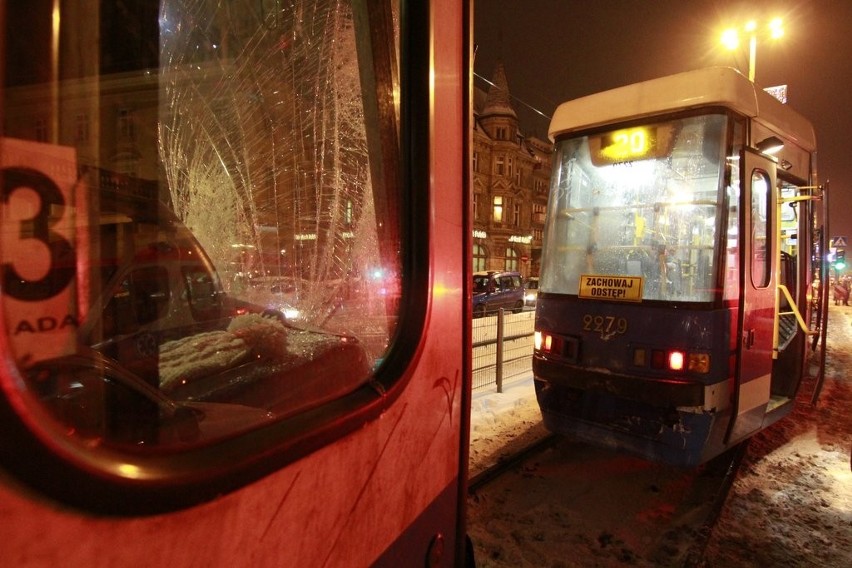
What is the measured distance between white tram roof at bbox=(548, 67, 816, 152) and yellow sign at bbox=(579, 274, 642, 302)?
1384mm

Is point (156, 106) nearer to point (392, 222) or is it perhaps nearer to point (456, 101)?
point (392, 222)

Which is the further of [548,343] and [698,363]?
[548,343]

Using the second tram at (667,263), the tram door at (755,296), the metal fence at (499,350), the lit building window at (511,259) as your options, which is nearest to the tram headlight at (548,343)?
the second tram at (667,263)

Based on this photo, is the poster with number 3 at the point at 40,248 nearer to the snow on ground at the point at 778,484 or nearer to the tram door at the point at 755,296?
the snow on ground at the point at 778,484

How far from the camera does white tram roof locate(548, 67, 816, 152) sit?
370cm

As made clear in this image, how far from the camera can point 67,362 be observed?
2.50 ft

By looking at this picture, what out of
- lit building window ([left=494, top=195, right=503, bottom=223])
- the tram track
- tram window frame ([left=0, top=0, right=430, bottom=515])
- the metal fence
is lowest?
the tram track

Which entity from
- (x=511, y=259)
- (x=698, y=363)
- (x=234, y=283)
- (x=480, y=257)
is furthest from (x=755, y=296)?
(x=511, y=259)

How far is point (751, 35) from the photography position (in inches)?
473

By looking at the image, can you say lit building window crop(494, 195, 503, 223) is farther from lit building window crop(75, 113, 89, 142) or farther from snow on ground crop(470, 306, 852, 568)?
lit building window crop(75, 113, 89, 142)

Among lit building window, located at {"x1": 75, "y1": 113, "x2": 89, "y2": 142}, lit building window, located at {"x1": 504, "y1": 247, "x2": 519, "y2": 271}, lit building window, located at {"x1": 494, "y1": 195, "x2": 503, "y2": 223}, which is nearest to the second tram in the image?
lit building window, located at {"x1": 75, "y1": 113, "x2": 89, "y2": 142}

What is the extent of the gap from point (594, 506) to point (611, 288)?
1821 mm

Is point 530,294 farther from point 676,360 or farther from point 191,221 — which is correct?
point 191,221

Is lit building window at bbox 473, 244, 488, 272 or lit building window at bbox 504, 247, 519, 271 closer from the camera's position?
lit building window at bbox 473, 244, 488, 272
